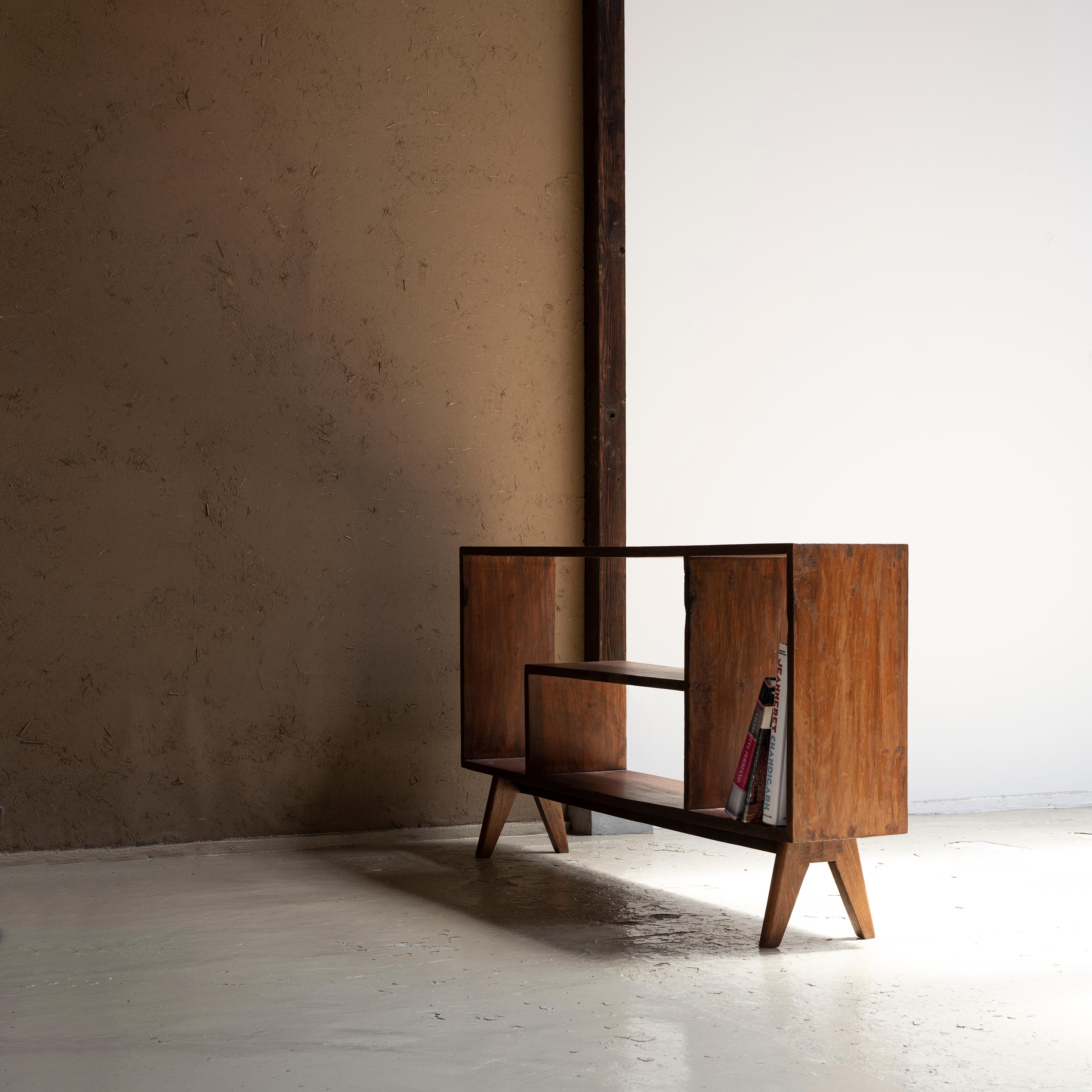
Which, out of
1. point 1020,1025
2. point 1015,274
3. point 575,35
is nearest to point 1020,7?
point 1015,274

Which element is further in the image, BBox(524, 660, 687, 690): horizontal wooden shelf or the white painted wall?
the white painted wall

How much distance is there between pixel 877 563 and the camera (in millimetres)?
2418

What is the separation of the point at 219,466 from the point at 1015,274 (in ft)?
8.88

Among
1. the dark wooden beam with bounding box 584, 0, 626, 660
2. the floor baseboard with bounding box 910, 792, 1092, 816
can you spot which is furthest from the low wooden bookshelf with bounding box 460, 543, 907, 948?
the floor baseboard with bounding box 910, 792, 1092, 816

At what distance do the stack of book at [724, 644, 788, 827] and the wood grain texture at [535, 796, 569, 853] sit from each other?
966 mm

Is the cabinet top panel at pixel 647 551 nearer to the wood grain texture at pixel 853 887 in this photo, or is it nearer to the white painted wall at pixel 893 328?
the white painted wall at pixel 893 328

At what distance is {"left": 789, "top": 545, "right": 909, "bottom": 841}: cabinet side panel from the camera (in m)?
2.32

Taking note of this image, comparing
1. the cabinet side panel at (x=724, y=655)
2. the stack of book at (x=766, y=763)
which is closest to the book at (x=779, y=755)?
the stack of book at (x=766, y=763)

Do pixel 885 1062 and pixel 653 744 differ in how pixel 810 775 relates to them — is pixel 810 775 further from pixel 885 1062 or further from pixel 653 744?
pixel 653 744

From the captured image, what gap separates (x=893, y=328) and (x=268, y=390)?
2.04m

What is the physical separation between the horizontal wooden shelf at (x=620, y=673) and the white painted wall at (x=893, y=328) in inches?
24.6

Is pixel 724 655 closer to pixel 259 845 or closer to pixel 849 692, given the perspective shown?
pixel 849 692

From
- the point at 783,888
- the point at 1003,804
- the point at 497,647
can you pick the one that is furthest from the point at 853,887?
the point at 1003,804

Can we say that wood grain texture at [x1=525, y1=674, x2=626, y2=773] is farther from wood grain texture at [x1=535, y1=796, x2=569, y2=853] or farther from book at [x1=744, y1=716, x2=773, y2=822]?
book at [x1=744, y1=716, x2=773, y2=822]
